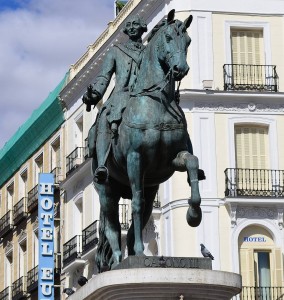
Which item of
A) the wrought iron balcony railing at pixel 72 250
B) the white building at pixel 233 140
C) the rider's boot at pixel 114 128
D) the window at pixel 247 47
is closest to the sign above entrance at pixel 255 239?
the white building at pixel 233 140

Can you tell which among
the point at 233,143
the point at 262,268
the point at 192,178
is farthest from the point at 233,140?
the point at 192,178

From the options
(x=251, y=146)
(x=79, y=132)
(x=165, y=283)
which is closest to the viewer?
(x=165, y=283)

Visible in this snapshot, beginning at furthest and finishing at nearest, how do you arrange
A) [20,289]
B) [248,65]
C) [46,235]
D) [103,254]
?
[20,289], [46,235], [248,65], [103,254]

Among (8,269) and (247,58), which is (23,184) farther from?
(247,58)

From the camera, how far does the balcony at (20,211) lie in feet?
176

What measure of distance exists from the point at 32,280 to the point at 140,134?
39286mm

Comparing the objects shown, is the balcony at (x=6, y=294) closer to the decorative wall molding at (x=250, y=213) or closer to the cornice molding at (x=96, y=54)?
the cornice molding at (x=96, y=54)

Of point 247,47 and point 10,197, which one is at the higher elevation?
point 10,197

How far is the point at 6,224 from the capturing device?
185 ft

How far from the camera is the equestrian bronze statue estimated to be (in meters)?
12.8

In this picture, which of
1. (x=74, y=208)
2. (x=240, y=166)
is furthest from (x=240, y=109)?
(x=74, y=208)

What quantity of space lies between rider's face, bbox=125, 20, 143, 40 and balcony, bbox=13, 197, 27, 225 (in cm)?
4007

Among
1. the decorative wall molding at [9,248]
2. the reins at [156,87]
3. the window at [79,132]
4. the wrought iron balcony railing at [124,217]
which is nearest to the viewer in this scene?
the reins at [156,87]

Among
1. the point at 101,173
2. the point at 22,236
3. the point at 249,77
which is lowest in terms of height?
the point at 101,173
